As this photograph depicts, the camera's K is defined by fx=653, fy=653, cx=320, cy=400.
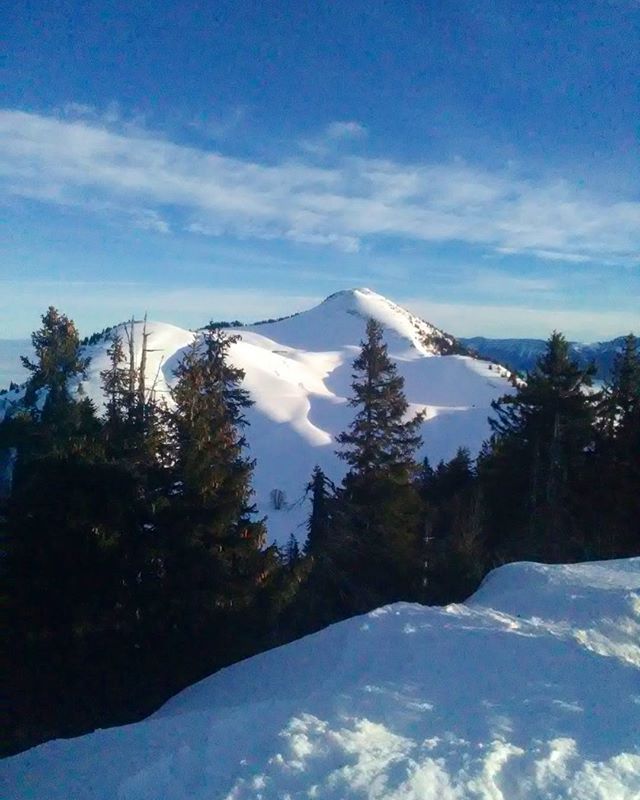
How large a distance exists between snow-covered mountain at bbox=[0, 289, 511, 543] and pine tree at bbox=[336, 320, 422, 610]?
5.96 metres

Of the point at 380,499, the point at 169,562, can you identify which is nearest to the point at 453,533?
the point at 380,499

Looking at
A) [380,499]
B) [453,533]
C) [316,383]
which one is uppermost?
[316,383]

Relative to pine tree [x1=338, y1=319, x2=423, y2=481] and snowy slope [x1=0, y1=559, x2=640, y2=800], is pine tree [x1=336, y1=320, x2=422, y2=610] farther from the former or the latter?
snowy slope [x1=0, y1=559, x2=640, y2=800]

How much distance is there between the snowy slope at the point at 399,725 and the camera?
4766 mm

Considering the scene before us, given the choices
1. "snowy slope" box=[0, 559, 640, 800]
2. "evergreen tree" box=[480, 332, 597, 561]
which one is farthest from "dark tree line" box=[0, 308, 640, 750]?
"evergreen tree" box=[480, 332, 597, 561]

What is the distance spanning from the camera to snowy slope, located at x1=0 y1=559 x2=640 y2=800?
4.77 meters

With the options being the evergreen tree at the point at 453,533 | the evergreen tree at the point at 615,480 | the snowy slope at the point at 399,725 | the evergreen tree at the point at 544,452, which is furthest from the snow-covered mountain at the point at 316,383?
the evergreen tree at the point at 615,480

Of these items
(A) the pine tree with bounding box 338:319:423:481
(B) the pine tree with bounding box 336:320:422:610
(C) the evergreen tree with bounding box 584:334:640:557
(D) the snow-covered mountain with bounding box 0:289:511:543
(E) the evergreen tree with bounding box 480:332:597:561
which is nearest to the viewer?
(B) the pine tree with bounding box 336:320:422:610

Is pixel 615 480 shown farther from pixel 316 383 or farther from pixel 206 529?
pixel 316 383

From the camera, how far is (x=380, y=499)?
1705 centimetres

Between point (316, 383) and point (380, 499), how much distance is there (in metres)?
72.9

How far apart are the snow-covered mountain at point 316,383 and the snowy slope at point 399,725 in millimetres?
10909

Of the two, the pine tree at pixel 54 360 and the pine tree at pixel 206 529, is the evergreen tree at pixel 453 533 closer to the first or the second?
the pine tree at pixel 206 529

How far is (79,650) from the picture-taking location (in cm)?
969
